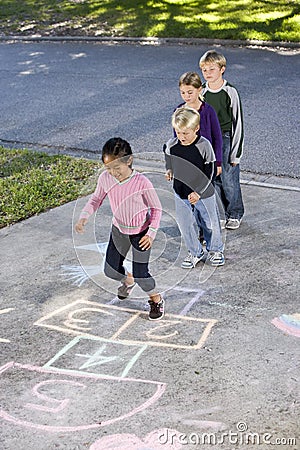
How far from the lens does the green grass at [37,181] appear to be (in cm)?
628

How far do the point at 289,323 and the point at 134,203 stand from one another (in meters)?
1.17

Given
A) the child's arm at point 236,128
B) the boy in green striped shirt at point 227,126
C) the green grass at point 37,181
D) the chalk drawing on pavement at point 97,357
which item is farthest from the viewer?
the green grass at point 37,181

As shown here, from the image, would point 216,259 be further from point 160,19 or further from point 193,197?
point 160,19

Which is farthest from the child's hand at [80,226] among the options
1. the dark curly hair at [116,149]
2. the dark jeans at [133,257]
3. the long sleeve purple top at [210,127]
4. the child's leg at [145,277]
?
the long sleeve purple top at [210,127]

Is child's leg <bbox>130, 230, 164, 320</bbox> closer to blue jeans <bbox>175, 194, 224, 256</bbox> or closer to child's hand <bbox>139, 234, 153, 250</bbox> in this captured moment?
child's hand <bbox>139, 234, 153, 250</bbox>

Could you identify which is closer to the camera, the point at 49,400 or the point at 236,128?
the point at 49,400

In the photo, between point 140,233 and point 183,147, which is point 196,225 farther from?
point 140,233

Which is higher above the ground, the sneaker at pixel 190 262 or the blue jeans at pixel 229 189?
the blue jeans at pixel 229 189

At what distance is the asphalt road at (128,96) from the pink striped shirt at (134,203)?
A: 3.00m

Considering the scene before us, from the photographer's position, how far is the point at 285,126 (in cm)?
824

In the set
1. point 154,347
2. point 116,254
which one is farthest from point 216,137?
point 154,347

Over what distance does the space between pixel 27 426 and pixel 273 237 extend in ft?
8.86

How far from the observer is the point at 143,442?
3.19 meters

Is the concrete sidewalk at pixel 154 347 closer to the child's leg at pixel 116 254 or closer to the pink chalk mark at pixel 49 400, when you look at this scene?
the pink chalk mark at pixel 49 400
